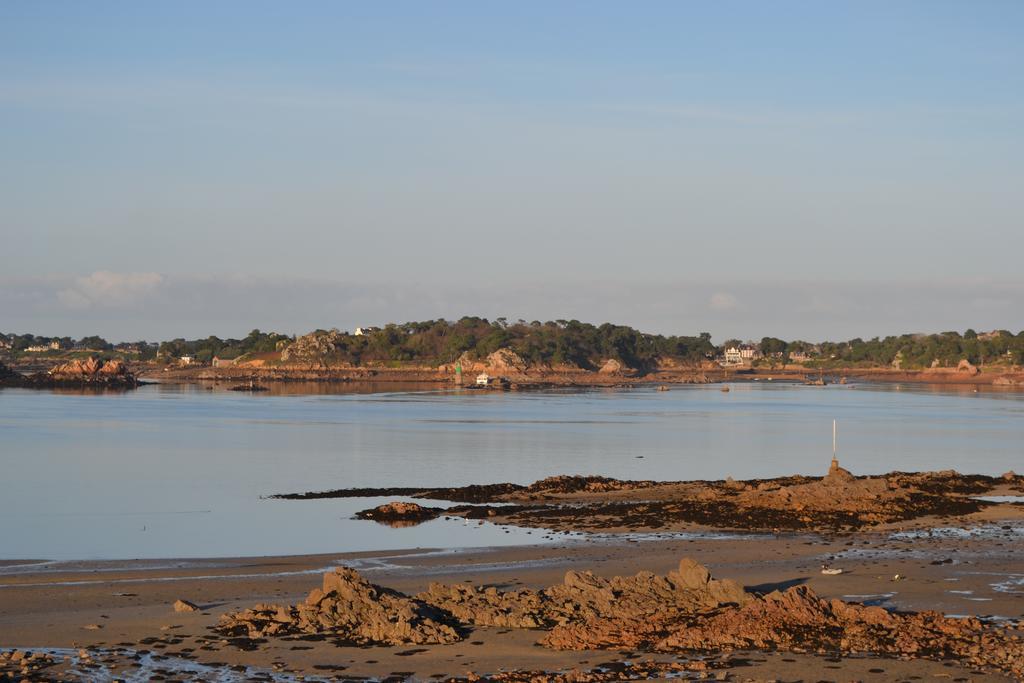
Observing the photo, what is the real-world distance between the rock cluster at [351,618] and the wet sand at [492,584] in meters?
0.34

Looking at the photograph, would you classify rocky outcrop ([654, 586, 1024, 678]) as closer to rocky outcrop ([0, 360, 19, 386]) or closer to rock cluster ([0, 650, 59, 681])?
rock cluster ([0, 650, 59, 681])

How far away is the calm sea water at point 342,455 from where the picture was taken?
28.0 meters

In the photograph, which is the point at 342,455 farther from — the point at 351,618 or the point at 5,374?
the point at 5,374

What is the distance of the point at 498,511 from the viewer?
30.8 meters

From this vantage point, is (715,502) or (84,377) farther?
(84,377)

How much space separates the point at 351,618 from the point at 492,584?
4.09m

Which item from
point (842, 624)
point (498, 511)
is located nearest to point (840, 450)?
point (498, 511)

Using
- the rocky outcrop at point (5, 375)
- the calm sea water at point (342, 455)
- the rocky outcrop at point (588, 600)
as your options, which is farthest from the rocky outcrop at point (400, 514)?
the rocky outcrop at point (5, 375)

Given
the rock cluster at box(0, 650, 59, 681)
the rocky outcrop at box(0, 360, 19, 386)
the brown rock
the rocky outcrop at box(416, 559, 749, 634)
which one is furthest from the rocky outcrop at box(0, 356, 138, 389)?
the rock cluster at box(0, 650, 59, 681)

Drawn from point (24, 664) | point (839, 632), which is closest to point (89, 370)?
point (24, 664)

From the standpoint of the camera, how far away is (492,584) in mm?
20188

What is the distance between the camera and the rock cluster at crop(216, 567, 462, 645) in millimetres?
16000

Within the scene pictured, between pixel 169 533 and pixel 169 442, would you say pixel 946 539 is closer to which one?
pixel 169 533

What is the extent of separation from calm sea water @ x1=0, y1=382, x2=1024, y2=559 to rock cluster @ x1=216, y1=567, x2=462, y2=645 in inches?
324
